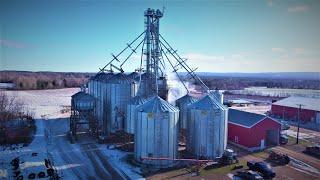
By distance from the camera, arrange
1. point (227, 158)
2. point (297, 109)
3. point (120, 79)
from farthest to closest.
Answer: point (297, 109) < point (120, 79) < point (227, 158)

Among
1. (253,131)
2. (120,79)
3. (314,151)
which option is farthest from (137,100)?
(314,151)

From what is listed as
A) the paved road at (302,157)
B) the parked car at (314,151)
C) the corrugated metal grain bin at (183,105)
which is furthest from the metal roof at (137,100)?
the parked car at (314,151)

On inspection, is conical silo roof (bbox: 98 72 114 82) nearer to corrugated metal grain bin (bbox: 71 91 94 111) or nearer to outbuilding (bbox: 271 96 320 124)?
corrugated metal grain bin (bbox: 71 91 94 111)

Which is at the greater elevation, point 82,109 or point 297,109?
point 82,109

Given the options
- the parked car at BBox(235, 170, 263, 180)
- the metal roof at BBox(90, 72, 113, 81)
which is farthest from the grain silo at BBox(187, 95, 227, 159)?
the metal roof at BBox(90, 72, 113, 81)

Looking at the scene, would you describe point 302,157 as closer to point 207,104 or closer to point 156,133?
point 207,104

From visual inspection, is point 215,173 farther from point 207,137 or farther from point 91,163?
point 91,163

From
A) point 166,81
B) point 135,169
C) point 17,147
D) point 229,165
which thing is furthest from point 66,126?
point 229,165
